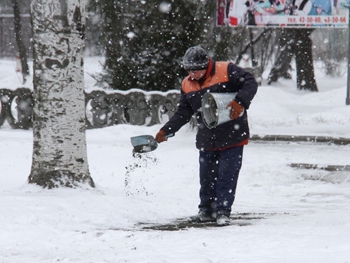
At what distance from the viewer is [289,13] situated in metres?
21.5

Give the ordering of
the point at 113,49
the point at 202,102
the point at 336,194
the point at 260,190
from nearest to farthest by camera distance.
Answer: the point at 202,102, the point at 336,194, the point at 260,190, the point at 113,49

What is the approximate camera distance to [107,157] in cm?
1164

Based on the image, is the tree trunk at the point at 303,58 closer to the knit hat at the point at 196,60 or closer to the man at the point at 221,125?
the man at the point at 221,125

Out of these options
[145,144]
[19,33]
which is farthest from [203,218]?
[19,33]

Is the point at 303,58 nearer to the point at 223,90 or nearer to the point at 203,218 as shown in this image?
the point at 203,218

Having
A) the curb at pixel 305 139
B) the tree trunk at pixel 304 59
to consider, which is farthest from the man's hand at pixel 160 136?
the tree trunk at pixel 304 59

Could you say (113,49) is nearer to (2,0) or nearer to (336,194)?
(336,194)

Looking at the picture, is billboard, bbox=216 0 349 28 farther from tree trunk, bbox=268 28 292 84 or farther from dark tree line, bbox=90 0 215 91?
tree trunk, bbox=268 28 292 84

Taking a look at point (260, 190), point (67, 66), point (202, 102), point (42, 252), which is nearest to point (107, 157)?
point (260, 190)

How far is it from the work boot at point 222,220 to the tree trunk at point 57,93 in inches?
82.1

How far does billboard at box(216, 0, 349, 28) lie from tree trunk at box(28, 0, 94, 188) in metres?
13.4

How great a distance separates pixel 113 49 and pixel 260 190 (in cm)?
862

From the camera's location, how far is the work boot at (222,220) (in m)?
6.21

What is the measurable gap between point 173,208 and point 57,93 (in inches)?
71.4
